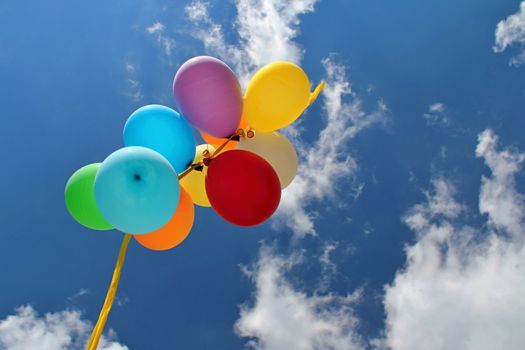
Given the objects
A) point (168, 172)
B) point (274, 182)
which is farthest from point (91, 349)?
point (274, 182)

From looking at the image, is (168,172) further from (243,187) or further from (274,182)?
(274,182)

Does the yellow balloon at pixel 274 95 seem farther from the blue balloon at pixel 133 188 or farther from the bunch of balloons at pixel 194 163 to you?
the blue balloon at pixel 133 188

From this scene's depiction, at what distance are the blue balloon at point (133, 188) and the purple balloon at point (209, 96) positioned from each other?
1.14m

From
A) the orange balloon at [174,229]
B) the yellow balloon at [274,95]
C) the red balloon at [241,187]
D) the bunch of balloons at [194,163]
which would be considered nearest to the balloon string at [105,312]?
the bunch of balloons at [194,163]

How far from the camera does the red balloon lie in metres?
4.89

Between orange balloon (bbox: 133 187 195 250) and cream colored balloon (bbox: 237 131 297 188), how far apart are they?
1.12 m

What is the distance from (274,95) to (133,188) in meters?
2.30

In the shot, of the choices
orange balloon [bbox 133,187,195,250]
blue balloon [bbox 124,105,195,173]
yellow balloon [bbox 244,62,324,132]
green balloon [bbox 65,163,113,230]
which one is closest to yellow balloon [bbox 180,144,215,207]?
blue balloon [bbox 124,105,195,173]

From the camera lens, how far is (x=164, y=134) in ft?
17.3

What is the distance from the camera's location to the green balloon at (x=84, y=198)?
5.09 meters

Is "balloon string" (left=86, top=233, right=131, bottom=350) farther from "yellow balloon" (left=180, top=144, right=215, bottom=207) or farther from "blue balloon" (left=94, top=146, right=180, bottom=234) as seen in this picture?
"yellow balloon" (left=180, top=144, right=215, bottom=207)

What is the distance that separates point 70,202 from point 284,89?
298cm

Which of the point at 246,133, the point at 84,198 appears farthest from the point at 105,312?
the point at 246,133

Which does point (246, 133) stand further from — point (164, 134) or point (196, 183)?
point (164, 134)
